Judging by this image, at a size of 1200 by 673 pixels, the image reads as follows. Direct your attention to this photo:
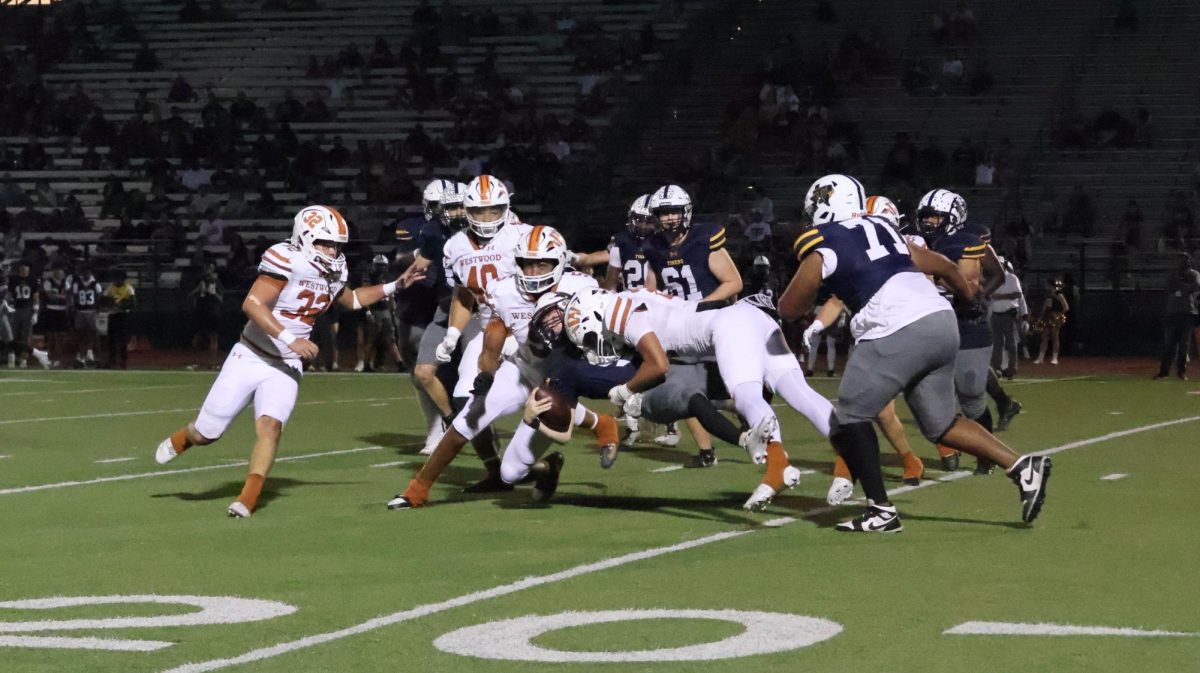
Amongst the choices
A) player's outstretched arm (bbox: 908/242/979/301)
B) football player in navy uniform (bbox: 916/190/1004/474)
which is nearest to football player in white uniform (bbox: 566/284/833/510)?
player's outstretched arm (bbox: 908/242/979/301)

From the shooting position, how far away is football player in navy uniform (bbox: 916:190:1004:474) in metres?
11.1

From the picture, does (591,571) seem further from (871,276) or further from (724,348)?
(724,348)

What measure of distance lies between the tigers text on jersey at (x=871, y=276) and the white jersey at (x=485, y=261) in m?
2.84

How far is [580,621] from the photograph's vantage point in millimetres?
6215

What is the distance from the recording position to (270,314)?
376 inches

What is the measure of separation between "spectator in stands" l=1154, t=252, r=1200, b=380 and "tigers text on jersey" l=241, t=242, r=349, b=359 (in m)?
14.6

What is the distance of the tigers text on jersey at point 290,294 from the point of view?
9.62 meters

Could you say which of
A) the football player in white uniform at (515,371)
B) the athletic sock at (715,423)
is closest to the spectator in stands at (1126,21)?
the football player in white uniform at (515,371)

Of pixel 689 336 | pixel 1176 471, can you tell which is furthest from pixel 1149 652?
pixel 1176 471

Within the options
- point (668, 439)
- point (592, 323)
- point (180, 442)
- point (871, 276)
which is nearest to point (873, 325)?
point (871, 276)

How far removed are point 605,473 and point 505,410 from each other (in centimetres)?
203

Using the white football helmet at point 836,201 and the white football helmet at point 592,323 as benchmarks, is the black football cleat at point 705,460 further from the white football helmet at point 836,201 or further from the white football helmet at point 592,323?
the white football helmet at point 836,201

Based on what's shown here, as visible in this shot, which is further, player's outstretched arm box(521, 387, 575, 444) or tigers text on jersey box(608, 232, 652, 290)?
tigers text on jersey box(608, 232, 652, 290)

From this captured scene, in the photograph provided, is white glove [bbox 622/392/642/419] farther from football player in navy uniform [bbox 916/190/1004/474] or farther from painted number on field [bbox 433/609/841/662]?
football player in navy uniform [bbox 916/190/1004/474]
